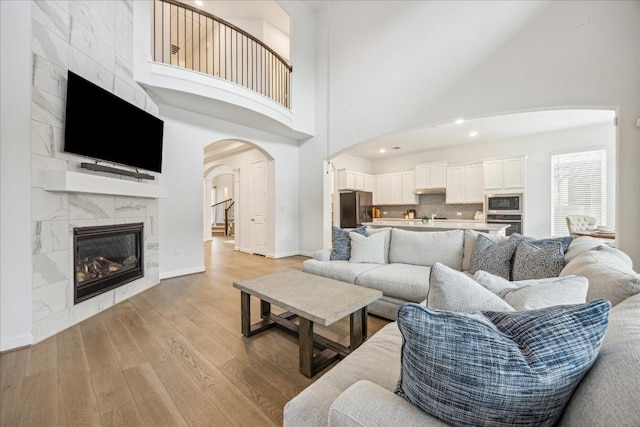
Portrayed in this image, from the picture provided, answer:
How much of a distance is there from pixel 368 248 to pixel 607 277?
2.19m

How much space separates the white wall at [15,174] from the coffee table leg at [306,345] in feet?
7.60

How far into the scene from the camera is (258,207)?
6.33 meters

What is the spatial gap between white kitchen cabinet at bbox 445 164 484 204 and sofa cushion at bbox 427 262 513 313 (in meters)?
6.71

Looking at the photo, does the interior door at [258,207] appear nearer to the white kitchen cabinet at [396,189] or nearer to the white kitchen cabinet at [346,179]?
the white kitchen cabinet at [346,179]

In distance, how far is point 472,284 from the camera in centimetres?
96

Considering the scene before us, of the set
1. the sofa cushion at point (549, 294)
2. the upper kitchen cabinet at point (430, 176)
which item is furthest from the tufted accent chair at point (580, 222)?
the sofa cushion at point (549, 294)

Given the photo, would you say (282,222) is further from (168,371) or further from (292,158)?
(168,371)

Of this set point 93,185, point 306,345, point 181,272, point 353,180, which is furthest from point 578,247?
point 353,180

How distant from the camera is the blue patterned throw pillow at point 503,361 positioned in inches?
22.8

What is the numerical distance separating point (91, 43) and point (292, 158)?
3807 mm

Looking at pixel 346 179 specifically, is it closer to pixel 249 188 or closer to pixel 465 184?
pixel 249 188

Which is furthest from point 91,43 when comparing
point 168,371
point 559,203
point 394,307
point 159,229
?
point 559,203

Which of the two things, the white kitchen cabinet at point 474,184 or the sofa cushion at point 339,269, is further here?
the white kitchen cabinet at point 474,184

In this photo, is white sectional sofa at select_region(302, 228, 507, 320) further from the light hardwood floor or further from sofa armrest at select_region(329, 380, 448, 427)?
sofa armrest at select_region(329, 380, 448, 427)
